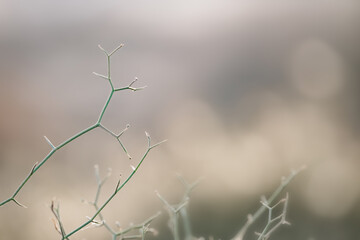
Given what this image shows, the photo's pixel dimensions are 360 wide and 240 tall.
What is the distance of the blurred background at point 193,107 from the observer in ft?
7.11

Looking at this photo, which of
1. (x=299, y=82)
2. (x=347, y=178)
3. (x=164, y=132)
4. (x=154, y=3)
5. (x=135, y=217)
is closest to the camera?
(x=135, y=217)

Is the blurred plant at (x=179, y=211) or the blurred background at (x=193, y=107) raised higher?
the blurred background at (x=193, y=107)

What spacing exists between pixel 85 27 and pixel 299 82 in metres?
1.06

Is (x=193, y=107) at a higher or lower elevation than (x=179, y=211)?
higher

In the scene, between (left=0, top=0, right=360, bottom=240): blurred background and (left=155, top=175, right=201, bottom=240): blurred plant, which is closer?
(left=155, top=175, right=201, bottom=240): blurred plant

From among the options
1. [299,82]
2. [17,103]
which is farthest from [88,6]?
[299,82]

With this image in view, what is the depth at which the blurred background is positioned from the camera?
2.17 meters

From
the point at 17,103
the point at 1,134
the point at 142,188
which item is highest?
the point at 17,103

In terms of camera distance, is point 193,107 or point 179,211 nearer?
point 179,211

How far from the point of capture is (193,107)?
8.25ft

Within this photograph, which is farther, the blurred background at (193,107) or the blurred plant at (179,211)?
the blurred background at (193,107)

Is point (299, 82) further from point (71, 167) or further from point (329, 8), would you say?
point (71, 167)

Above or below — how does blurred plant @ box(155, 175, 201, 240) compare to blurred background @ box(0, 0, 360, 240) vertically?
below

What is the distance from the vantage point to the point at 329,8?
288 cm
